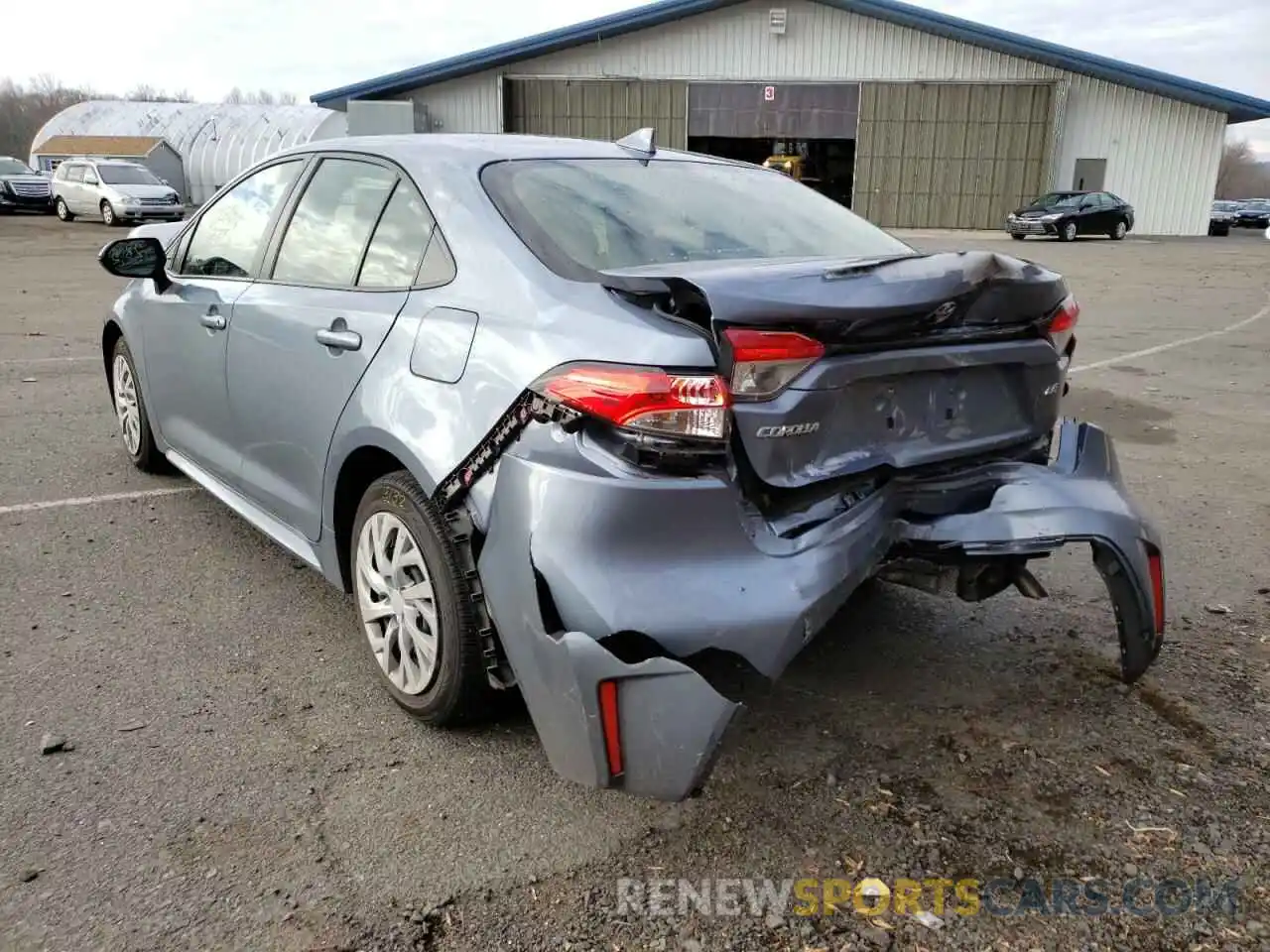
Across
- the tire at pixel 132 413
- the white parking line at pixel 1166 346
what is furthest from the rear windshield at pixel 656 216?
the white parking line at pixel 1166 346

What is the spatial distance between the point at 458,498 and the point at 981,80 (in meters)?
35.2

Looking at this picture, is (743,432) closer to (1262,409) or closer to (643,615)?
(643,615)

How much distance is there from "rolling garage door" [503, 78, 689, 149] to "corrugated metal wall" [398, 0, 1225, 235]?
0.46m

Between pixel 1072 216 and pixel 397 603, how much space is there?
3074 centimetres

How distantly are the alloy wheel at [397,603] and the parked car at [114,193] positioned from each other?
2930cm

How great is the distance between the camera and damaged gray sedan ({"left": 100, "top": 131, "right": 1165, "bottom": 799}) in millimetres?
2295

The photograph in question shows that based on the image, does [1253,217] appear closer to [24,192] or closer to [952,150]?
[952,150]

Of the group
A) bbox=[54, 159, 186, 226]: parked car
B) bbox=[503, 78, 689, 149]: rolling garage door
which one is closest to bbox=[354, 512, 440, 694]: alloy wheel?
bbox=[54, 159, 186, 226]: parked car

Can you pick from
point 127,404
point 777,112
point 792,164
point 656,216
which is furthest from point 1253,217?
point 656,216

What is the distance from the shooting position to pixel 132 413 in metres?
5.20

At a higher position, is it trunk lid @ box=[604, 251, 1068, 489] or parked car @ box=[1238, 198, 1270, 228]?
trunk lid @ box=[604, 251, 1068, 489]

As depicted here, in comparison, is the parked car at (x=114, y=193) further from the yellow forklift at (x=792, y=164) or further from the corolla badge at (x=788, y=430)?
the corolla badge at (x=788, y=430)

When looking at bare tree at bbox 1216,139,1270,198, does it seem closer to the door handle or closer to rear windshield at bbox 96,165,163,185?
rear windshield at bbox 96,165,163,185

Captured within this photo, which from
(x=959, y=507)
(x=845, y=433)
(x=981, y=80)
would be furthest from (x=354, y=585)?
(x=981, y=80)
